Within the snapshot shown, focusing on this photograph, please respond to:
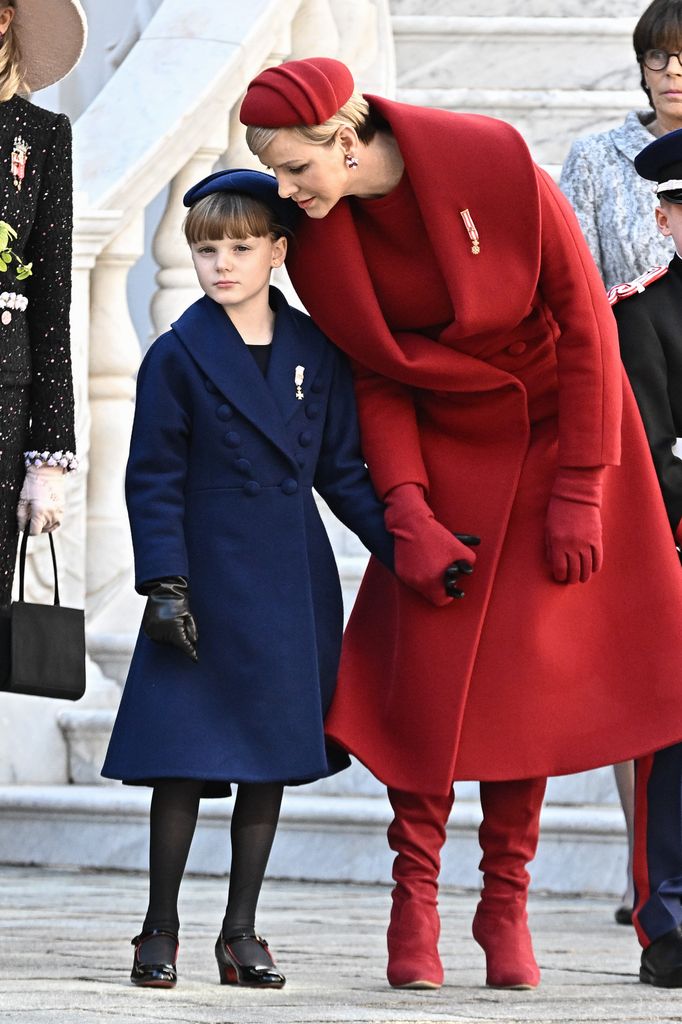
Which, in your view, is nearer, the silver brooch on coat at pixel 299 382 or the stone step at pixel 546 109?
the silver brooch on coat at pixel 299 382

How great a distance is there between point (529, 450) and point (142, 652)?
2.33 ft

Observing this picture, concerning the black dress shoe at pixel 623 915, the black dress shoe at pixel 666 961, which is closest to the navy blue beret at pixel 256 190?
the black dress shoe at pixel 666 961

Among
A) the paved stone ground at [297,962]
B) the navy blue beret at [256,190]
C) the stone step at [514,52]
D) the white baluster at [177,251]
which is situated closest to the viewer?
the paved stone ground at [297,962]

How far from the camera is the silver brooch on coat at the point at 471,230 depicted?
3.65m

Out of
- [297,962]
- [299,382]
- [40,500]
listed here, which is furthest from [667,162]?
[297,962]

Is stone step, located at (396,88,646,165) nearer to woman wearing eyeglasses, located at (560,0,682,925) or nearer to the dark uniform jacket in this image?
woman wearing eyeglasses, located at (560,0,682,925)

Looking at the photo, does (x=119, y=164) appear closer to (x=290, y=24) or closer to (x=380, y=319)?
Result: (x=290, y=24)

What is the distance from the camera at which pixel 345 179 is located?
12.0ft

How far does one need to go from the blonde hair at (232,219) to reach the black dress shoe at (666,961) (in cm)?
130

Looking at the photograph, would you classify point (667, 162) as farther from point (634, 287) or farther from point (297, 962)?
point (297, 962)

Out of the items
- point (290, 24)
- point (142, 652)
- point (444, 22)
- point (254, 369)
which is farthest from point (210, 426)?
point (444, 22)

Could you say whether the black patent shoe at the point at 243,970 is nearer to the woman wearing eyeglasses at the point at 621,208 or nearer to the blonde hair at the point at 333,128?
the woman wearing eyeglasses at the point at 621,208

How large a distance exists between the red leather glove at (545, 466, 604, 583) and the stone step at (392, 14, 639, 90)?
347 cm

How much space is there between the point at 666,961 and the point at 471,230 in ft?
3.91
